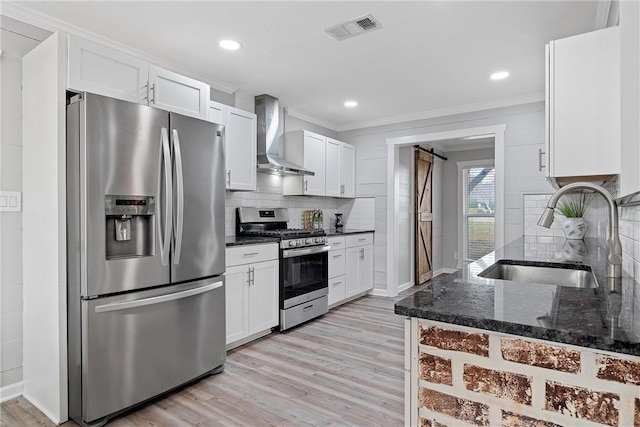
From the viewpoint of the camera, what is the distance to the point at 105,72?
7.30 ft

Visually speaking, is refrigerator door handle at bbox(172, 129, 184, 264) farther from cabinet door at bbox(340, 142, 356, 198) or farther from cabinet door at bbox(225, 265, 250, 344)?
cabinet door at bbox(340, 142, 356, 198)

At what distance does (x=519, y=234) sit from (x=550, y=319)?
3.62 meters

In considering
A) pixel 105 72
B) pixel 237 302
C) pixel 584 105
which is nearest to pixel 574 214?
pixel 584 105

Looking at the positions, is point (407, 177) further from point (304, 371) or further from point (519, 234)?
point (304, 371)

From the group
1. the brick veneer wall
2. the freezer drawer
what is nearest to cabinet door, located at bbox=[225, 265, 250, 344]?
the freezer drawer

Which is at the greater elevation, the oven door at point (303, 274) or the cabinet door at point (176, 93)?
the cabinet door at point (176, 93)

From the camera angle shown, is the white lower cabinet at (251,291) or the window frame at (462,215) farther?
the window frame at (462,215)

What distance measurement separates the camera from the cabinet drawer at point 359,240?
4676 millimetres

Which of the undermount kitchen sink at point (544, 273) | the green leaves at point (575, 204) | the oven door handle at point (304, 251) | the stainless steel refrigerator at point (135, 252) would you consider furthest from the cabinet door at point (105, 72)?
the green leaves at point (575, 204)

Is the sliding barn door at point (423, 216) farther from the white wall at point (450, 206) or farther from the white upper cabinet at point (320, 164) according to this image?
the white upper cabinet at point (320, 164)

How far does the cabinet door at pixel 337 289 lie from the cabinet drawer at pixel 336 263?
0.20ft

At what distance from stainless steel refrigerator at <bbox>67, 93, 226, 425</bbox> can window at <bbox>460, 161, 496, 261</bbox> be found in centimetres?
553

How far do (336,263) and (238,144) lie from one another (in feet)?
6.00

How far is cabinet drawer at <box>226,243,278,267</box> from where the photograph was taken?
299 cm
